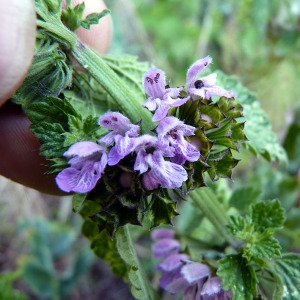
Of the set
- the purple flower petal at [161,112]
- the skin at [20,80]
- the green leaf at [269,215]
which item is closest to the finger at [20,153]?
the skin at [20,80]

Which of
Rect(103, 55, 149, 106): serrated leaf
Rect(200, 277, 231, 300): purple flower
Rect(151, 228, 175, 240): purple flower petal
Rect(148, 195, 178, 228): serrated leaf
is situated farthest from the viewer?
Rect(151, 228, 175, 240): purple flower petal

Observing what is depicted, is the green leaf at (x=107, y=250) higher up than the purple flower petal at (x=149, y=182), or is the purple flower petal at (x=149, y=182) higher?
the purple flower petal at (x=149, y=182)

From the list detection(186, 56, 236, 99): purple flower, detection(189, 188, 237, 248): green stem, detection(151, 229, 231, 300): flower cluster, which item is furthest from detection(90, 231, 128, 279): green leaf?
detection(186, 56, 236, 99): purple flower

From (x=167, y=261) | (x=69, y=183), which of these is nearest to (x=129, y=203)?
(x=69, y=183)

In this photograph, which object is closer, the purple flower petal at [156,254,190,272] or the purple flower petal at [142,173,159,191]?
the purple flower petal at [142,173,159,191]

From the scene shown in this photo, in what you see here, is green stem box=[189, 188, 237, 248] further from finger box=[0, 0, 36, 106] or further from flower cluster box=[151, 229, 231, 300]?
finger box=[0, 0, 36, 106]

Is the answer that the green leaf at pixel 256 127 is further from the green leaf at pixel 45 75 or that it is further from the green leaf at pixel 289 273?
the green leaf at pixel 45 75

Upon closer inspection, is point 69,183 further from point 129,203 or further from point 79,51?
point 79,51
